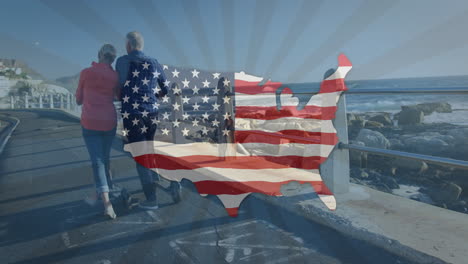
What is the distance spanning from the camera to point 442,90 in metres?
2.15

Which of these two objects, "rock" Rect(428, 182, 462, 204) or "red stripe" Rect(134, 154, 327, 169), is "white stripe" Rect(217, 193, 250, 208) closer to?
"red stripe" Rect(134, 154, 327, 169)

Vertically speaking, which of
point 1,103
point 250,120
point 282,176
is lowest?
point 282,176

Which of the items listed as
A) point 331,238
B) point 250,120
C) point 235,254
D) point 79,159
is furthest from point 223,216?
point 79,159

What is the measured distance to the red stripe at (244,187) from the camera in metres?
3.47

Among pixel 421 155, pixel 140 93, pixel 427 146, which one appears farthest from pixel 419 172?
pixel 140 93

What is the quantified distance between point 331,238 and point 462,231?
880mm

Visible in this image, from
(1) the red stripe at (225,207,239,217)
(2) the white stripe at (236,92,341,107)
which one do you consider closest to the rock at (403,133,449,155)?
(2) the white stripe at (236,92,341,107)

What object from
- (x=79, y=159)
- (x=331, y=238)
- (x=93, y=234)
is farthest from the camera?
(x=79, y=159)

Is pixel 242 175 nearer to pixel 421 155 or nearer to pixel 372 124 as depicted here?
pixel 421 155

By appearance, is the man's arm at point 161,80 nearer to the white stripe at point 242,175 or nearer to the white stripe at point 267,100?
the white stripe at point 242,175

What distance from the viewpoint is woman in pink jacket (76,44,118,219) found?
9.96 feet

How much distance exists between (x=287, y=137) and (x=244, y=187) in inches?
27.0

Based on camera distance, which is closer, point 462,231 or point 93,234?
point 462,231

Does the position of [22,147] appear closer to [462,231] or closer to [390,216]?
[390,216]
